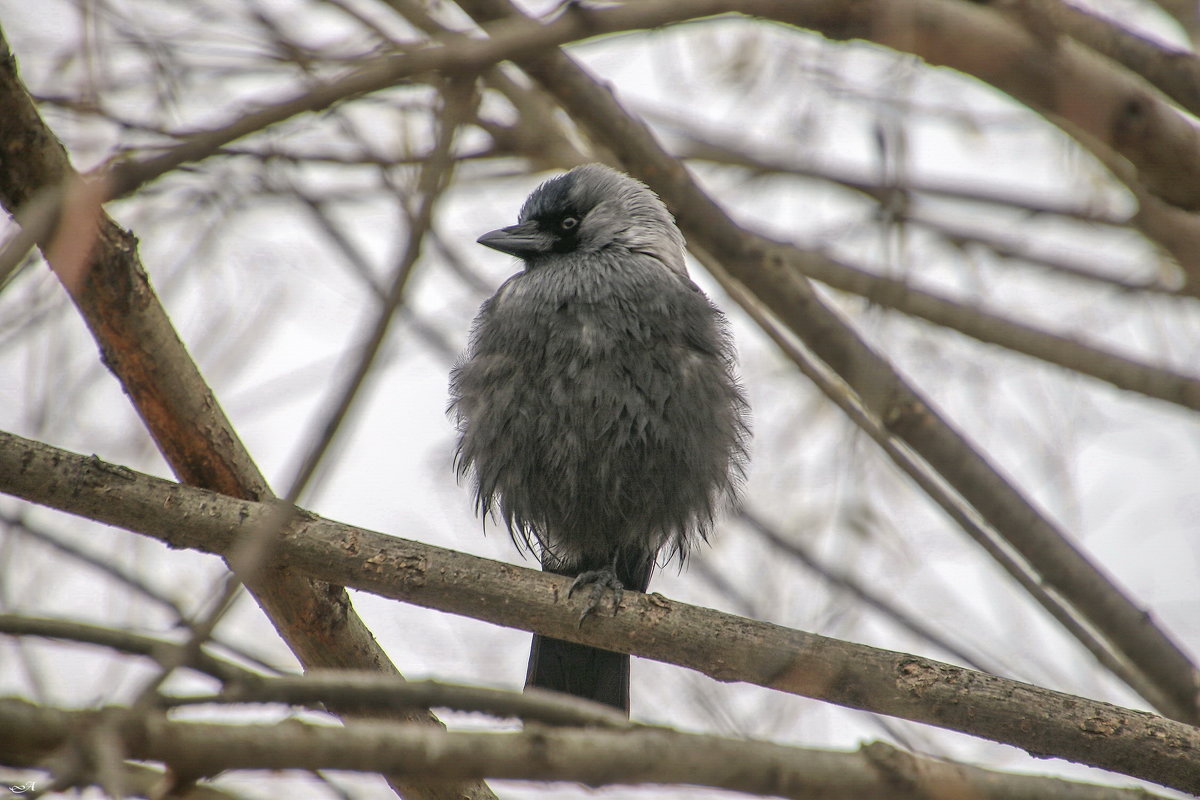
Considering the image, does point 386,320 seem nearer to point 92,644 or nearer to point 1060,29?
point 92,644

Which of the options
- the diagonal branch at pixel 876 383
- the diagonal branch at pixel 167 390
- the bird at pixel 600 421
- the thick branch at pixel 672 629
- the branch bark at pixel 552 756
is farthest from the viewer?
the bird at pixel 600 421

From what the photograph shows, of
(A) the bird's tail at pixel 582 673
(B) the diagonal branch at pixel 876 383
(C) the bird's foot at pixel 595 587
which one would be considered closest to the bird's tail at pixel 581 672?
(A) the bird's tail at pixel 582 673

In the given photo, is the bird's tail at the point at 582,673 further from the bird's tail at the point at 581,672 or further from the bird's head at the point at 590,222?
the bird's head at the point at 590,222

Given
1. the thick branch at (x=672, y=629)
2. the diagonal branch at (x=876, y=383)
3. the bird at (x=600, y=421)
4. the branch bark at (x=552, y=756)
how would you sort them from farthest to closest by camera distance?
the bird at (x=600, y=421)
the diagonal branch at (x=876, y=383)
the thick branch at (x=672, y=629)
the branch bark at (x=552, y=756)

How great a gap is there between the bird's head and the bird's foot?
5.56ft

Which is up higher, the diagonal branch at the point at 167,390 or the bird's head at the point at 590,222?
the bird's head at the point at 590,222

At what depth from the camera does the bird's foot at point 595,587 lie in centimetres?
340

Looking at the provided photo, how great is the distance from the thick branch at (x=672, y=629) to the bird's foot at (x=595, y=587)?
49 millimetres

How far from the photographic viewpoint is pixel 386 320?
1.83 m

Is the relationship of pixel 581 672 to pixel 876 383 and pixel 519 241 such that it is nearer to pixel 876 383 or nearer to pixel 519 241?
pixel 876 383

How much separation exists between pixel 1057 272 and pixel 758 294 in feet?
6.45

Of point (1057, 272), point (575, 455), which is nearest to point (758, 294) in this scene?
point (575, 455)

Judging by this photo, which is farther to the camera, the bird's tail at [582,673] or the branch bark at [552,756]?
the bird's tail at [582,673]

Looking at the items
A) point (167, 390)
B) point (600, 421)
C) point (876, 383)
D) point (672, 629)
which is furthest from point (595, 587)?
point (167, 390)
